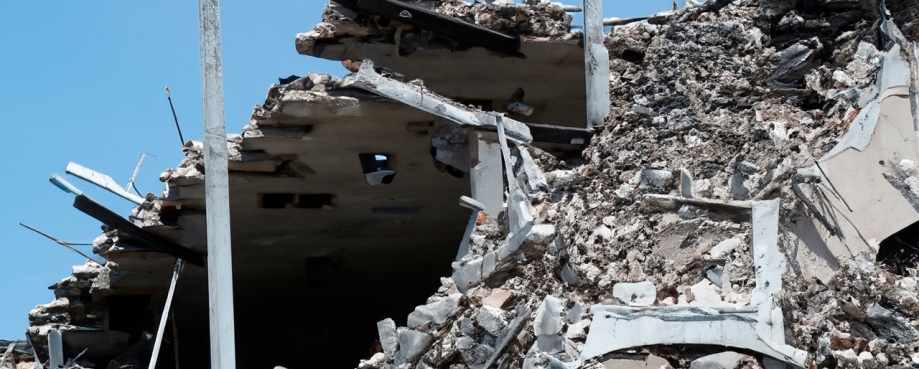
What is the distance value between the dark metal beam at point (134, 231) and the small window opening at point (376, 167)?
183 cm

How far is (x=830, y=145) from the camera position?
7836 millimetres

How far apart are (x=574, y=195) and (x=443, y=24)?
175cm

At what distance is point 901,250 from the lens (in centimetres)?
742

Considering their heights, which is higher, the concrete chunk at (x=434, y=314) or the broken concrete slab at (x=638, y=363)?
the concrete chunk at (x=434, y=314)

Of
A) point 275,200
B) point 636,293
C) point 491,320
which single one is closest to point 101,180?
point 275,200

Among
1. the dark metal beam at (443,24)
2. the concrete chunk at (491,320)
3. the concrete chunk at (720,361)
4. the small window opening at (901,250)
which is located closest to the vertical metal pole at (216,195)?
the dark metal beam at (443,24)

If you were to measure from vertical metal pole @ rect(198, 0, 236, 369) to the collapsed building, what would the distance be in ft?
0.54

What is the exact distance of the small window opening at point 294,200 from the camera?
1091 centimetres

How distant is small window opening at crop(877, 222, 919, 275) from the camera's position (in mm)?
7340

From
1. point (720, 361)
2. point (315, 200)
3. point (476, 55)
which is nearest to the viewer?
point (720, 361)

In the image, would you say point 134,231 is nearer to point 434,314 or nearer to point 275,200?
point 275,200

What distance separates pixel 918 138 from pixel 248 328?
26.5 ft

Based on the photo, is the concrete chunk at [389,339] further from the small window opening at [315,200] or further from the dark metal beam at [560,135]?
the small window opening at [315,200]

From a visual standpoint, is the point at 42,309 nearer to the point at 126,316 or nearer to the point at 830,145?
the point at 126,316
